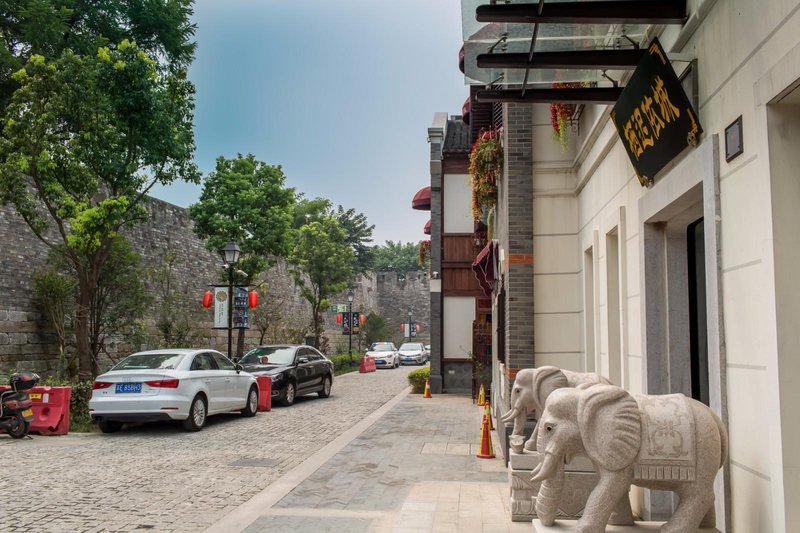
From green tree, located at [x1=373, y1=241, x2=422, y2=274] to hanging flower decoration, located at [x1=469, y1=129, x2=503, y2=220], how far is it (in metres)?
69.4

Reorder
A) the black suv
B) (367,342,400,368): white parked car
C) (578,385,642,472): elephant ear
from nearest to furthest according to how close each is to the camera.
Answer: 1. (578,385,642,472): elephant ear
2. the black suv
3. (367,342,400,368): white parked car

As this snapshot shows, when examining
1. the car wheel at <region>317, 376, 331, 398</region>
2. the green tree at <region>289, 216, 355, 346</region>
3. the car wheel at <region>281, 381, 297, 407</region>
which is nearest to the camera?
the car wheel at <region>281, 381, 297, 407</region>

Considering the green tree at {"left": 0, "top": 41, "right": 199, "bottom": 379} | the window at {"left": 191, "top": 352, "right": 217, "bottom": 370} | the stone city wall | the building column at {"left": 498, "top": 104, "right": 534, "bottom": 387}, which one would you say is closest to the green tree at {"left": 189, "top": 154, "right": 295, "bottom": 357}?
the stone city wall

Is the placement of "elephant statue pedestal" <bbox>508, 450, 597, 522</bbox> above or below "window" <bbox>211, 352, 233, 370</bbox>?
below

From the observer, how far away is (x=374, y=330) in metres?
50.0

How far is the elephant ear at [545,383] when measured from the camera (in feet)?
17.7

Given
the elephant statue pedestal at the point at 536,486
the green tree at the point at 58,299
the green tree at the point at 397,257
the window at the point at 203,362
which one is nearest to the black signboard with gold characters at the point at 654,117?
the elephant statue pedestal at the point at 536,486

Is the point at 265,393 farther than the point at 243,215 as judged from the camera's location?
No

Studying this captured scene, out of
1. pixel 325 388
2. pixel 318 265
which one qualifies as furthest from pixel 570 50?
pixel 318 265

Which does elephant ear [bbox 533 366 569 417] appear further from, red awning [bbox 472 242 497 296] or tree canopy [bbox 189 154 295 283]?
tree canopy [bbox 189 154 295 283]

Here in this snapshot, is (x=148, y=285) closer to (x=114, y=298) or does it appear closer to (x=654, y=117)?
(x=114, y=298)

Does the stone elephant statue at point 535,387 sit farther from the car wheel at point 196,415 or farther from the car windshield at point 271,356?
the car windshield at point 271,356

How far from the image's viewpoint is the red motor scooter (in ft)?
36.7

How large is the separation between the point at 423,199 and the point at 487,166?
13.4 m
